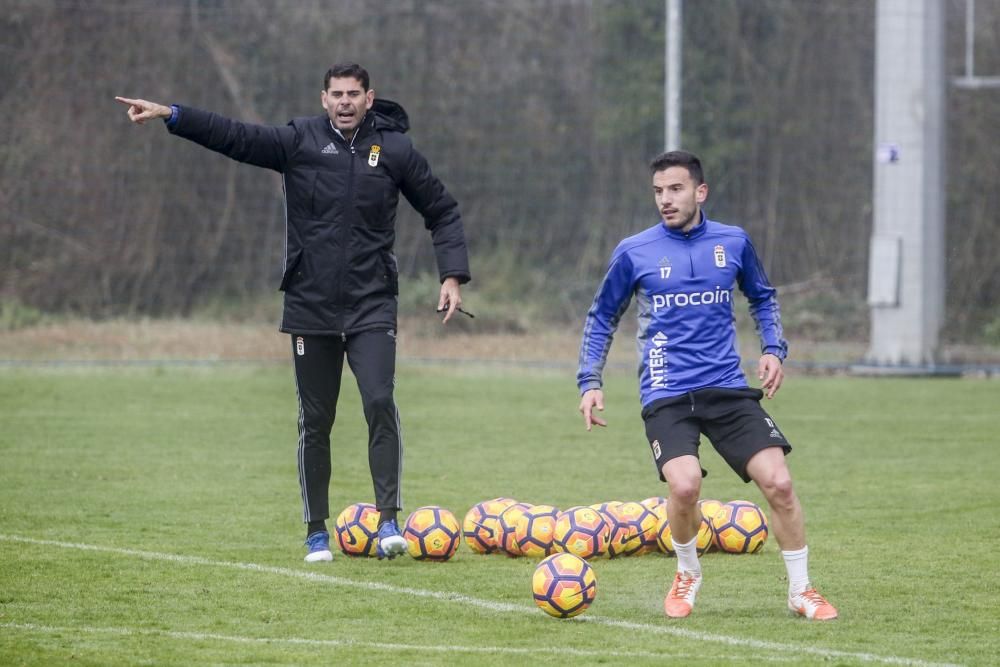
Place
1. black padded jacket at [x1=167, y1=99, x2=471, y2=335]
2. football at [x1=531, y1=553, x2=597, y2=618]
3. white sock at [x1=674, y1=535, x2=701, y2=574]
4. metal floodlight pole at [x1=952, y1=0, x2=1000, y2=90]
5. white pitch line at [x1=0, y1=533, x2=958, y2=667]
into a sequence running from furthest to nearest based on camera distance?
metal floodlight pole at [x1=952, y1=0, x2=1000, y2=90] → black padded jacket at [x1=167, y1=99, x2=471, y2=335] → white sock at [x1=674, y1=535, x2=701, y2=574] → football at [x1=531, y1=553, x2=597, y2=618] → white pitch line at [x1=0, y1=533, x2=958, y2=667]

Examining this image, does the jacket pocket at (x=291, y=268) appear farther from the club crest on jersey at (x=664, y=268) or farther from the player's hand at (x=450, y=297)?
the club crest on jersey at (x=664, y=268)

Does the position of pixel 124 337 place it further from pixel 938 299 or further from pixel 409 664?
pixel 409 664

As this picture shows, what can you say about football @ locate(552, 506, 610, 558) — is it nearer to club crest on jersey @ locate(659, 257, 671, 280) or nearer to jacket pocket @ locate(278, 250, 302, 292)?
club crest on jersey @ locate(659, 257, 671, 280)

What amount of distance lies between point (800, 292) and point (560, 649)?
15.6 metres

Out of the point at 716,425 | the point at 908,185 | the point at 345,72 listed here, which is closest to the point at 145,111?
the point at 345,72

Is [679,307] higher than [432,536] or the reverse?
higher

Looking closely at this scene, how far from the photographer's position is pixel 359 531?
826cm

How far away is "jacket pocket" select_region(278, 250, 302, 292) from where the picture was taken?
809 cm

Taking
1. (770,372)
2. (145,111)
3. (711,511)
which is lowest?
(711,511)

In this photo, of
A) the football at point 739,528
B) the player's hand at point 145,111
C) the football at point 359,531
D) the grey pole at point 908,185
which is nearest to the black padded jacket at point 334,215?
the player's hand at point 145,111

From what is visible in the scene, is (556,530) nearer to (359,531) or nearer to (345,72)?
(359,531)

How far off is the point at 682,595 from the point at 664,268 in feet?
4.48

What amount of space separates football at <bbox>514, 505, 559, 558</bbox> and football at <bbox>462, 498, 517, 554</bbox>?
163 millimetres

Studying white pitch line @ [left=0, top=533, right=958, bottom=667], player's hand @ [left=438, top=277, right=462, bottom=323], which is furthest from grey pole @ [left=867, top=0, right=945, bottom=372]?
white pitch line @ [left=0, top=533, right=958, bottom=667]
